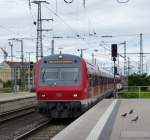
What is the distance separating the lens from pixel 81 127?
1644 cm

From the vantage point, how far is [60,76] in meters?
22.6

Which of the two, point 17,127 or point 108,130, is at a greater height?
point 108,130

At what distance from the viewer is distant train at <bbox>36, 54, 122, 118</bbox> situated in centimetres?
2188

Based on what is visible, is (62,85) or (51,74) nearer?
(62,85)

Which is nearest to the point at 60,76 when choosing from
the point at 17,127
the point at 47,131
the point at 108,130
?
the point at 17,127

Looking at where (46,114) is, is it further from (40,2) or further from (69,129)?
(40,2)

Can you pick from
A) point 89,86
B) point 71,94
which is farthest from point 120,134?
point 89,86

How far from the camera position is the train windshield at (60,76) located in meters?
22.4

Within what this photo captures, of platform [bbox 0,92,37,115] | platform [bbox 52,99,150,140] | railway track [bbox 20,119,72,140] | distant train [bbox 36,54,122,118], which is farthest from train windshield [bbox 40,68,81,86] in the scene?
platform [bbox 0,92,37,115]

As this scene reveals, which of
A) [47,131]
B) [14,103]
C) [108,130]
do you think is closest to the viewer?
[108,130]

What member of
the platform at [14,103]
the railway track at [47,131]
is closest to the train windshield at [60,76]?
the railway track at [47,131]

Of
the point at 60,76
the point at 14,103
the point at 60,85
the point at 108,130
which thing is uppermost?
the point at 60,76

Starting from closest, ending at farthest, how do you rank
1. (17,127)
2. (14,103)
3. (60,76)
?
(17,127)
(60,76)
(14,103)

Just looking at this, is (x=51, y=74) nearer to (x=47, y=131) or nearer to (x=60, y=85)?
(x=60, y=85)
